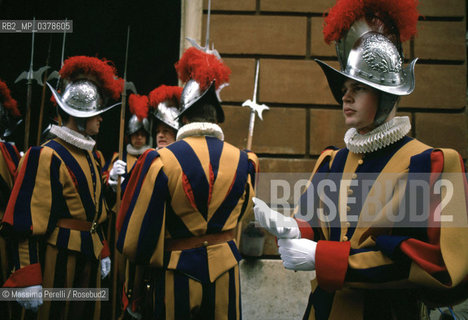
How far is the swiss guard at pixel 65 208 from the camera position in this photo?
8.46ft

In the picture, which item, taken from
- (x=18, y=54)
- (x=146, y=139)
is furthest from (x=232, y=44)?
(x=18, y=54)

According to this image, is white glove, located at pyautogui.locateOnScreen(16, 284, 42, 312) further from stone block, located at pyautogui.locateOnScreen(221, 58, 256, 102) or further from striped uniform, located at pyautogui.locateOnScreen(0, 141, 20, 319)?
stone block, located at pyautogui.locateOnScreen(221, 58, 256, 102)

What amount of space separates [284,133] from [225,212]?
7.17 feet

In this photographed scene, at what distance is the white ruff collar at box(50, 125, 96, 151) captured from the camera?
3.03 metres

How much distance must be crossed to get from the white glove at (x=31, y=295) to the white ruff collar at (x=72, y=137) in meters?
1.22

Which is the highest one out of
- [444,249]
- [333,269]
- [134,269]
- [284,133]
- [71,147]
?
[284,133]

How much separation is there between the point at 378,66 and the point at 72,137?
257 centimetres

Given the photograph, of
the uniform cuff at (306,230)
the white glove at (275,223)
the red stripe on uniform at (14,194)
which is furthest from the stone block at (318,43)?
the red stripe on uniform at (14,194)

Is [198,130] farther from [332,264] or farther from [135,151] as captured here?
[135,151]

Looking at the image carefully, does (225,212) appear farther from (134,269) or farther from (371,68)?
(371,68)

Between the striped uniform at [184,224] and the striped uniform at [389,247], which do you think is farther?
the striped uniform at [184,224]

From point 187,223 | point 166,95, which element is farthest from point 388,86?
point 166,95

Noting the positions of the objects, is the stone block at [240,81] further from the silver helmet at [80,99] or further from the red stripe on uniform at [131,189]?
the red stripe on uniform at [131,189]

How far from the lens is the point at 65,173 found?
2846mm
